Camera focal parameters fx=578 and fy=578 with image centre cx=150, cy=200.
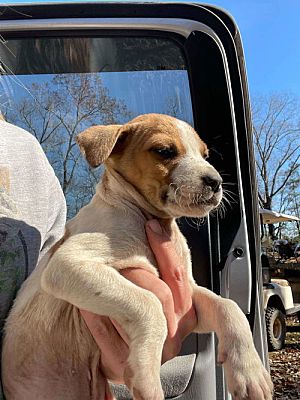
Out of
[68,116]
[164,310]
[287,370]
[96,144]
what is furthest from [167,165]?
[287,370]

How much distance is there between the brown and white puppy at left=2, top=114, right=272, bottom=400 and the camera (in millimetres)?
1974

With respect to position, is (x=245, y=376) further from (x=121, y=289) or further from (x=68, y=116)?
(x=68, y=116)

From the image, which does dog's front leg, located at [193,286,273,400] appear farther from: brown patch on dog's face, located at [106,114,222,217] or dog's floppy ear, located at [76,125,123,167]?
dog's floppy ear, located at [76,125,123,167]

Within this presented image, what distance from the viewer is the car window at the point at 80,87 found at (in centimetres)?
313

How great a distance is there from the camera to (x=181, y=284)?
229 cm

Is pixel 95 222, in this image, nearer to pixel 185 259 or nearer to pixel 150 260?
pixel 150 260

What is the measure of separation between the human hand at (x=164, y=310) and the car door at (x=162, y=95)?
608mm

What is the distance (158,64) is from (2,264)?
1.51 meters

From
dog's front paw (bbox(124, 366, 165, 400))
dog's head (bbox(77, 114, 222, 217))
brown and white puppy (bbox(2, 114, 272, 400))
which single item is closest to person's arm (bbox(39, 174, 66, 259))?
brown and white puppy (bbox(2, 114, 272, 400))

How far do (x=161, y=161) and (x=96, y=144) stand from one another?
0.27 meters

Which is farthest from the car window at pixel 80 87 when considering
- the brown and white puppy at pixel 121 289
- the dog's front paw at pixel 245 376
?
the dog's front paw at pixel 245 376

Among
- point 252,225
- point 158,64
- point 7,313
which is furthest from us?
point 158,64

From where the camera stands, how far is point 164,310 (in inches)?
85.5

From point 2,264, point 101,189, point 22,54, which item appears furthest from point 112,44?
point 2,264
